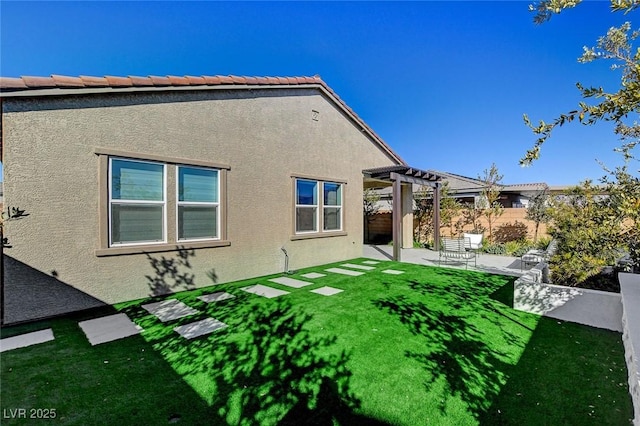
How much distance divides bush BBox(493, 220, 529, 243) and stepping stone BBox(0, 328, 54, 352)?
18.3 metres

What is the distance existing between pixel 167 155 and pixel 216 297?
3656mm

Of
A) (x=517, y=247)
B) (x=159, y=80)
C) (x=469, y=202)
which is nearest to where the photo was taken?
(x=159, y=80)

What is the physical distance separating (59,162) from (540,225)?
18945mm

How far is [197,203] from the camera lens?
7676mm

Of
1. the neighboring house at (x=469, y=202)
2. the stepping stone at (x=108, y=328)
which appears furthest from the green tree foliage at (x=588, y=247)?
the stepping stone at (x=108, y=328)

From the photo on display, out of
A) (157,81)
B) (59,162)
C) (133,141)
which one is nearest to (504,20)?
(157,81)

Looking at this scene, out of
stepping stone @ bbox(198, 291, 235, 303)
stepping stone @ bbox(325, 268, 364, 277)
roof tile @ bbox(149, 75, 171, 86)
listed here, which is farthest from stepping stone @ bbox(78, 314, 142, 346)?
stepping stone @ bbox(325, 268, 364, 277)

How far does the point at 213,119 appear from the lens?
7.88m

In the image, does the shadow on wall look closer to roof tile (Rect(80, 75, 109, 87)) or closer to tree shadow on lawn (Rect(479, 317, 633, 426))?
roof tile (Rect(80, 75, 109, 87))

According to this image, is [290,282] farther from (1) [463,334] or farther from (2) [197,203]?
(1) [463,334]

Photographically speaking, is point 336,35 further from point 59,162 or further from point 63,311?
point 63,311

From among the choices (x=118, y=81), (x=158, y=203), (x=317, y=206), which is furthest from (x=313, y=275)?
(x=118, y=81)

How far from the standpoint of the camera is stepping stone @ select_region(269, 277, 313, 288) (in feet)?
26.3

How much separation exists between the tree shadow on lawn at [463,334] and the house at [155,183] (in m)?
4.49
